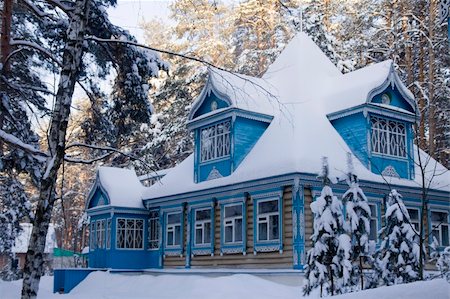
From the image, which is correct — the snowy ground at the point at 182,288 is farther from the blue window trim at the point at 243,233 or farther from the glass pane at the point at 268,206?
the glass pane at the point at 268,206

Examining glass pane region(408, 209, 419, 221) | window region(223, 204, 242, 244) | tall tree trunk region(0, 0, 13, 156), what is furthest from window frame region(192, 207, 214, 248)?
tall tree trunk region(0, 0, 13, 156)

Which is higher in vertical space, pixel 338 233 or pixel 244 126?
pixel 244 126

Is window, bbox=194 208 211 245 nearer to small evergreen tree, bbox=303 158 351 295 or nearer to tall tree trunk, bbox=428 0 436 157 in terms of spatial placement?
small evergreen tree, bbox=303 158 351 295

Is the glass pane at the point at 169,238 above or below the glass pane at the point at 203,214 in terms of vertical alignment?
below

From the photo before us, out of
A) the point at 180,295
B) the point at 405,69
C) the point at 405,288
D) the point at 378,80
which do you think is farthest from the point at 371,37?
the point at 405,288

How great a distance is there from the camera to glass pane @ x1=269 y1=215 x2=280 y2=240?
56.1ft

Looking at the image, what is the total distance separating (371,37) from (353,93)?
41.3ft

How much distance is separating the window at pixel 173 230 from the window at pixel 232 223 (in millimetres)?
3043

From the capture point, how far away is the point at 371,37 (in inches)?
1187

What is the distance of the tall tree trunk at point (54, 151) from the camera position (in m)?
7.39

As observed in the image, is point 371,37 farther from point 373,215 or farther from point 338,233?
point 338,233

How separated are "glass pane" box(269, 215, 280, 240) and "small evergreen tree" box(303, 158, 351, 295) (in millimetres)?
5140

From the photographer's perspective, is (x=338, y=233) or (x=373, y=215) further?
(x=373, y=215)

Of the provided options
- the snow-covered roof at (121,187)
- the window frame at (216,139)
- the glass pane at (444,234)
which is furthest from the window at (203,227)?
the glass pane at (444,234)
